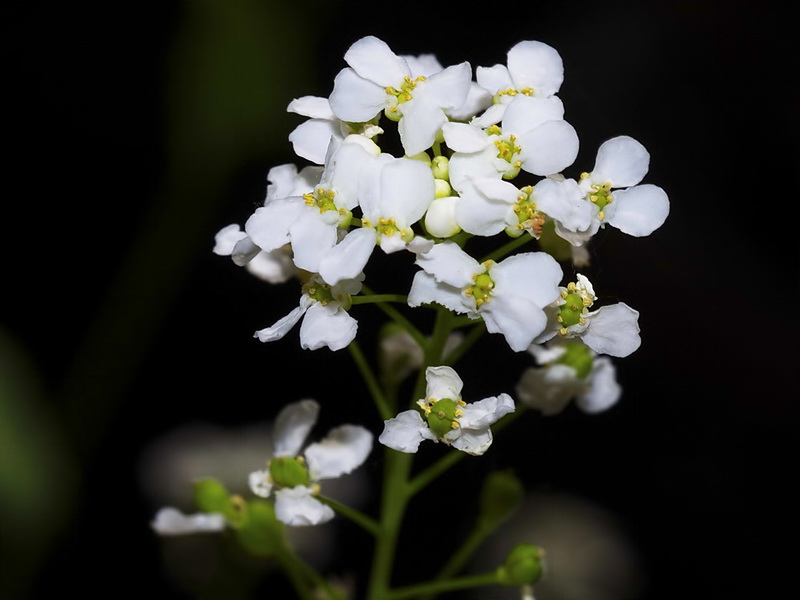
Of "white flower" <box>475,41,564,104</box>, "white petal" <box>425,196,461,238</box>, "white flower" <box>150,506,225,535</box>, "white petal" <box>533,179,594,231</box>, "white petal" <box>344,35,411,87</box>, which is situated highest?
"white flower" <box>475,41,564,104</box>

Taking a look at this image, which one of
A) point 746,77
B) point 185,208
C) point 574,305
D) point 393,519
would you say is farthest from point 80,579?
point 746,77

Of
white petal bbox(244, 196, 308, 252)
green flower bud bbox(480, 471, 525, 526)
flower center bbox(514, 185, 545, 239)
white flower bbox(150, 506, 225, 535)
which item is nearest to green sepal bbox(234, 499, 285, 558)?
white flower bbox(150, 506, 225, 535)

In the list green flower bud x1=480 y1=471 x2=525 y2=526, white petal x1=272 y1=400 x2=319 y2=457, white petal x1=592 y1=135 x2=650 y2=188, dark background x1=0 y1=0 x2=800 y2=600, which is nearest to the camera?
white petal x1=592 y1=135 x2=650 y2=188

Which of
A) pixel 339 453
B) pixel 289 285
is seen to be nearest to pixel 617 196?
pixel 339 453

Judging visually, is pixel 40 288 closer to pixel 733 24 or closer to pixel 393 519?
pixel 393 519

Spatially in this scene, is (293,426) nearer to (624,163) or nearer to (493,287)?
(493,287)

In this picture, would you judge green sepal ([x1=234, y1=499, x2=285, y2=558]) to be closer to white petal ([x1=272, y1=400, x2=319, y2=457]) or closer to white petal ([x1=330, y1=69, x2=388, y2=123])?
white petal ([x1=272, y1=400, x2=319, y2=457])
